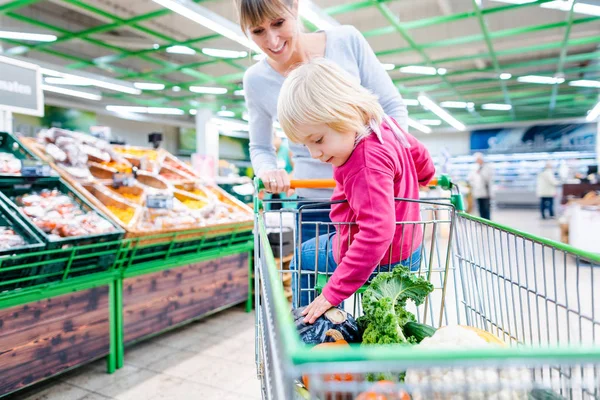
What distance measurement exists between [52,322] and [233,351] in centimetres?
120

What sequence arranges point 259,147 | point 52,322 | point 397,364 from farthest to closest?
1. point 52,322
2. point 259,147
3. point 397,364

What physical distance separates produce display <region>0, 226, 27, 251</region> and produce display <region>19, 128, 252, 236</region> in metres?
0.60

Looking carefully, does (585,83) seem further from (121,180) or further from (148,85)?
(121,180)

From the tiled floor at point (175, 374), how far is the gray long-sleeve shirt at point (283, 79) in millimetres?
1394

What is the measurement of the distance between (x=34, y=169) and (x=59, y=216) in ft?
1.52

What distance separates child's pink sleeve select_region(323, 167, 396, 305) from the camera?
1049 mm

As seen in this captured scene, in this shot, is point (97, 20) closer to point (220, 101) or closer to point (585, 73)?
point (220, 101)

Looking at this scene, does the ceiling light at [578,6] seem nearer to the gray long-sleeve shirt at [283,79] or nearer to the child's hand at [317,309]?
the gray long-sleeve shirt at [283,79]

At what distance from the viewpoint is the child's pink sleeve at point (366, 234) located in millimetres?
1049

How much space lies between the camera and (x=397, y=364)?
0.48 metres

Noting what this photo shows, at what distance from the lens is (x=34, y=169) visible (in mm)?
2855

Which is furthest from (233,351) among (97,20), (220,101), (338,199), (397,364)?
(220,101)

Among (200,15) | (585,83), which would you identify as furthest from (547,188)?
(200,15)

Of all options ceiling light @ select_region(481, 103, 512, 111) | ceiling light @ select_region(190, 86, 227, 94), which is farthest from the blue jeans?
Result: ceiling light @ select_region(481, 103, 512, 111)
